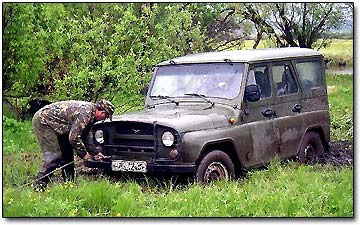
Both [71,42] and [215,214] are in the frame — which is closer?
[215,214]

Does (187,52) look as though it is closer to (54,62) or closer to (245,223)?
(54,62)

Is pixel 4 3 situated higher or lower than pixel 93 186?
higher

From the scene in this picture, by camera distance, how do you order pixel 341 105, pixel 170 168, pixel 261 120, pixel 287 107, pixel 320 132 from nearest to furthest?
1. pixel 170 168
2. pixel 341 105
3. pixel 261 120
4. pixel 287 107
5. pixel 320 132

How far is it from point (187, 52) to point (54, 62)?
1.01 meters

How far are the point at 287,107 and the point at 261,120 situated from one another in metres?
0.28

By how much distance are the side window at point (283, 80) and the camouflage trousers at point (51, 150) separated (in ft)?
5.39

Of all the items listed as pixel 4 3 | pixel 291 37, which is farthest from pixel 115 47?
pixel 291 37

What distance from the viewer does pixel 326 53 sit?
607 cm

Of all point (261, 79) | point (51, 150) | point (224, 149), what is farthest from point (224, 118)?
point (51, 150)

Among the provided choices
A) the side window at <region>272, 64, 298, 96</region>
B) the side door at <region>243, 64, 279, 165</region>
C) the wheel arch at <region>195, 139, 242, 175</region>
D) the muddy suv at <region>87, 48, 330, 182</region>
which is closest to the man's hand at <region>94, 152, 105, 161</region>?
the muddy suv at <region>87, 48, 330, 182</region>

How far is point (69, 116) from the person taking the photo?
585 centimetres

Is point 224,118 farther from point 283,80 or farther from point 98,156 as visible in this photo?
point 98,156

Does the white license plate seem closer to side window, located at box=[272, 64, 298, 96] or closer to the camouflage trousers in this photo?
the camouflage trousers

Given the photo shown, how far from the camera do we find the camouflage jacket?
227 inches
